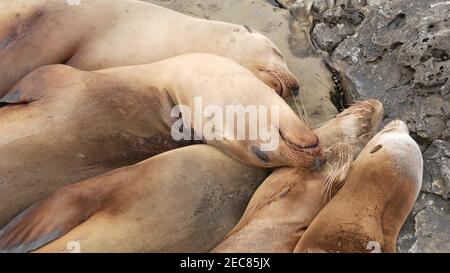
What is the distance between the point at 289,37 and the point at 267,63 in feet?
3.62

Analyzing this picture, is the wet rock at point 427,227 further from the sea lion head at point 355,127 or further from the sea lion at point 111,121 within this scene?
the sea lion at point 111,121

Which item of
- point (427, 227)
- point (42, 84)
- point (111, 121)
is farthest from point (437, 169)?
point (42, 84)

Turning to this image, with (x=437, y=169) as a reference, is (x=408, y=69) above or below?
above

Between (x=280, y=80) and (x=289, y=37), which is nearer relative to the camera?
(x=280, y=80)

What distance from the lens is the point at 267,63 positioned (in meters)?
4.82

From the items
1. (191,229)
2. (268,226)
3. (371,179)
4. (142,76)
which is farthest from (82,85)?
(371,179)

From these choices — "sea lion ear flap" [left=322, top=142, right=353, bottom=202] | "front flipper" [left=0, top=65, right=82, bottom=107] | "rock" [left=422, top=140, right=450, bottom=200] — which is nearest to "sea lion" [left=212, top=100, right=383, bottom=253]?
"sea lion ear flap" [left=322, top=142, right=353, bottom=202]

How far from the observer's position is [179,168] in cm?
417

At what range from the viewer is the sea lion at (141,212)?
389cm

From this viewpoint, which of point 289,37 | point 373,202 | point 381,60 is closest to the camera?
point 373,202

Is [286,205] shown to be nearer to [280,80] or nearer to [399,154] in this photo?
[399,154]

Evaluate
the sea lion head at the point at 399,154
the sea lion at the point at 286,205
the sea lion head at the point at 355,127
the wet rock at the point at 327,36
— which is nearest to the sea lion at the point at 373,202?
the sea lion head at the point at 399,154

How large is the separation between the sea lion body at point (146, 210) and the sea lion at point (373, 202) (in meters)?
0.60
